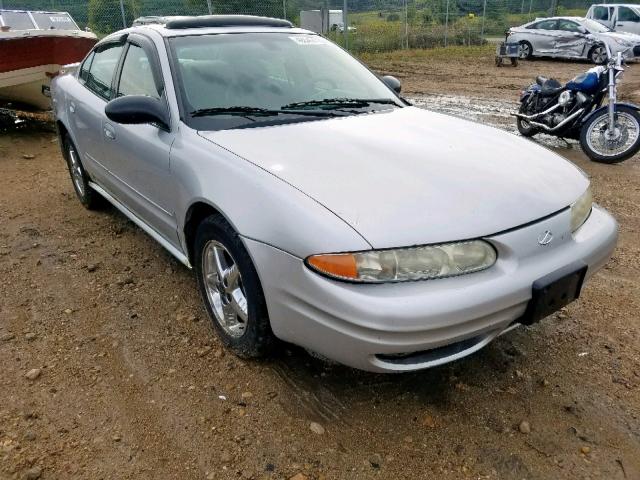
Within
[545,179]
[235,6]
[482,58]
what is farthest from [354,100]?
[482,58]

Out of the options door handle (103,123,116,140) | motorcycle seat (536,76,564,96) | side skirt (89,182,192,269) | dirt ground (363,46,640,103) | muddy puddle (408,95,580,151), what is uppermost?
door handle (103,123,116,140)

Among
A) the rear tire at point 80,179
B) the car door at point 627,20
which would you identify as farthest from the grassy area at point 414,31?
the rear tire at point 80,179

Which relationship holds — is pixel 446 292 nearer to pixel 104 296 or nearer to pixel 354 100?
pixel 354 100

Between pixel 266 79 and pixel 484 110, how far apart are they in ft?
23.7

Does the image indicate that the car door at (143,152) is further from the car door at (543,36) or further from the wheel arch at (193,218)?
the car door at (543,36)

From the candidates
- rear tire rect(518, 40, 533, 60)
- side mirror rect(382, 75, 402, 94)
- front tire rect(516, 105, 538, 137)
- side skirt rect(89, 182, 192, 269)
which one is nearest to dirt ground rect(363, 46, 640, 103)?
rear tire rect(518, 40, 533, 60)

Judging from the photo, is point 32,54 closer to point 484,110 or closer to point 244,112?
point 244,112

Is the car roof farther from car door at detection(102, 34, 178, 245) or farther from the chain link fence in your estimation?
the chain link fence

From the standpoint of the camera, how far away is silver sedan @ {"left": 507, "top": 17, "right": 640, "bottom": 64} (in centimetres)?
1648

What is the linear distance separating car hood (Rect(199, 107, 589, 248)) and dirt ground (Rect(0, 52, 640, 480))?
83 cm

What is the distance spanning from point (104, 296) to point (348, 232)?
6.63ft

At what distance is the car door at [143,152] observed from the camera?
2.92m

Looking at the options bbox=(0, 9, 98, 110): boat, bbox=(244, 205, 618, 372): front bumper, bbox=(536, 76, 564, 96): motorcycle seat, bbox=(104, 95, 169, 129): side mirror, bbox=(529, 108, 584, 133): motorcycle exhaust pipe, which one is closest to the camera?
bbox=(244, 205, 618, 372): front bumper

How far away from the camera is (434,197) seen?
215cm
